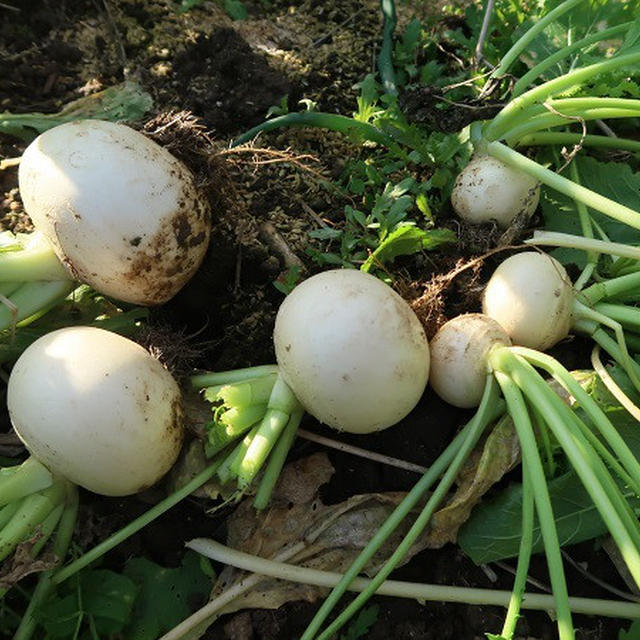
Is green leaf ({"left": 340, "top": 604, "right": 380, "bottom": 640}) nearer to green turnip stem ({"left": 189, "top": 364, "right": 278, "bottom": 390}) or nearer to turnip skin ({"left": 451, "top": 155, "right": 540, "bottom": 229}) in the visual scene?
green turnip stem ({"left": 189, "top": 364, "right": 278, "bottom": 390})

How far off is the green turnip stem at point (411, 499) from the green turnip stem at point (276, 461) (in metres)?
0.29

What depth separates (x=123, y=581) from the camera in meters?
1.83

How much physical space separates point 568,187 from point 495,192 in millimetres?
240

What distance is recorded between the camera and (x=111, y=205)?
5.81ft

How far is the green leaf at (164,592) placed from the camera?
71.6 inches

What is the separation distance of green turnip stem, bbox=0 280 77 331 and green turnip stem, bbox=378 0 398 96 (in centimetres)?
135

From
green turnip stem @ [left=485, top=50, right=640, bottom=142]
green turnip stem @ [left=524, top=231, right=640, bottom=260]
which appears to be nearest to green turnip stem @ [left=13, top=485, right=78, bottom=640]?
green turnip stem @ [left=524, top=231, right=640, bottom=260]

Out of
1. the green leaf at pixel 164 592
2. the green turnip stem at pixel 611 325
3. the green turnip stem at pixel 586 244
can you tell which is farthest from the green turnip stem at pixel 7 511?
the green turnip stem at pixel 611 325

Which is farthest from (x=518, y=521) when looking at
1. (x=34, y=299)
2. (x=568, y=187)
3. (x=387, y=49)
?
(x=387, y=49)

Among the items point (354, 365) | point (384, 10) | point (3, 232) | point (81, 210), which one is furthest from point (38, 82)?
point (354, 365)

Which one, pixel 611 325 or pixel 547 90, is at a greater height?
pixel 547 90

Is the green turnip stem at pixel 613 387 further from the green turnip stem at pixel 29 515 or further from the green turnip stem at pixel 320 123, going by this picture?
the green turnip stem at pixel 29 515

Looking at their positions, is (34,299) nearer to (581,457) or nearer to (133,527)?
(133,527)

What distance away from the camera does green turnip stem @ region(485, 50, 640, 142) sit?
1.98 m
